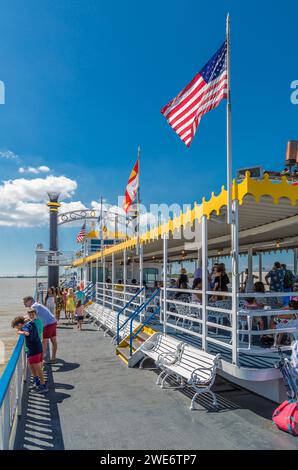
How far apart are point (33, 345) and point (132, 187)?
5.79 meters

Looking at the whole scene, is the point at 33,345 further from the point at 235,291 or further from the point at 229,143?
the point at 229,143

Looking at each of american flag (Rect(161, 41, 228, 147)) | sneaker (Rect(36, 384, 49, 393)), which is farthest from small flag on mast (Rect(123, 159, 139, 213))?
sneaker (Rect(36, 384, 49, 393))

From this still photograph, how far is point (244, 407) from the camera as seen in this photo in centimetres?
559

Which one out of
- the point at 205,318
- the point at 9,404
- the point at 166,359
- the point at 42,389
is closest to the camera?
the point at 9,404

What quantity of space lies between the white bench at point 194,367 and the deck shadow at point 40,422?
182cm

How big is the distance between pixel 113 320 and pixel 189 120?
8230 mm

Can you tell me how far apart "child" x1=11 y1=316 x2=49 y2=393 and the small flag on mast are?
538 cm

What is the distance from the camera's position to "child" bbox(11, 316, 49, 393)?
621cm

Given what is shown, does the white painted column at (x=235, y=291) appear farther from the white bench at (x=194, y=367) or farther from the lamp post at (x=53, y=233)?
the lamp post at (x=53, y=233)

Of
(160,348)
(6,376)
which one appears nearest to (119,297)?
(160,348)

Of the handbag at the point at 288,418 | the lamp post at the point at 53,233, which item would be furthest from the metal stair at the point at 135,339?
the lamp post at the point at 53,233

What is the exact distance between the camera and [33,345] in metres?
6.25
